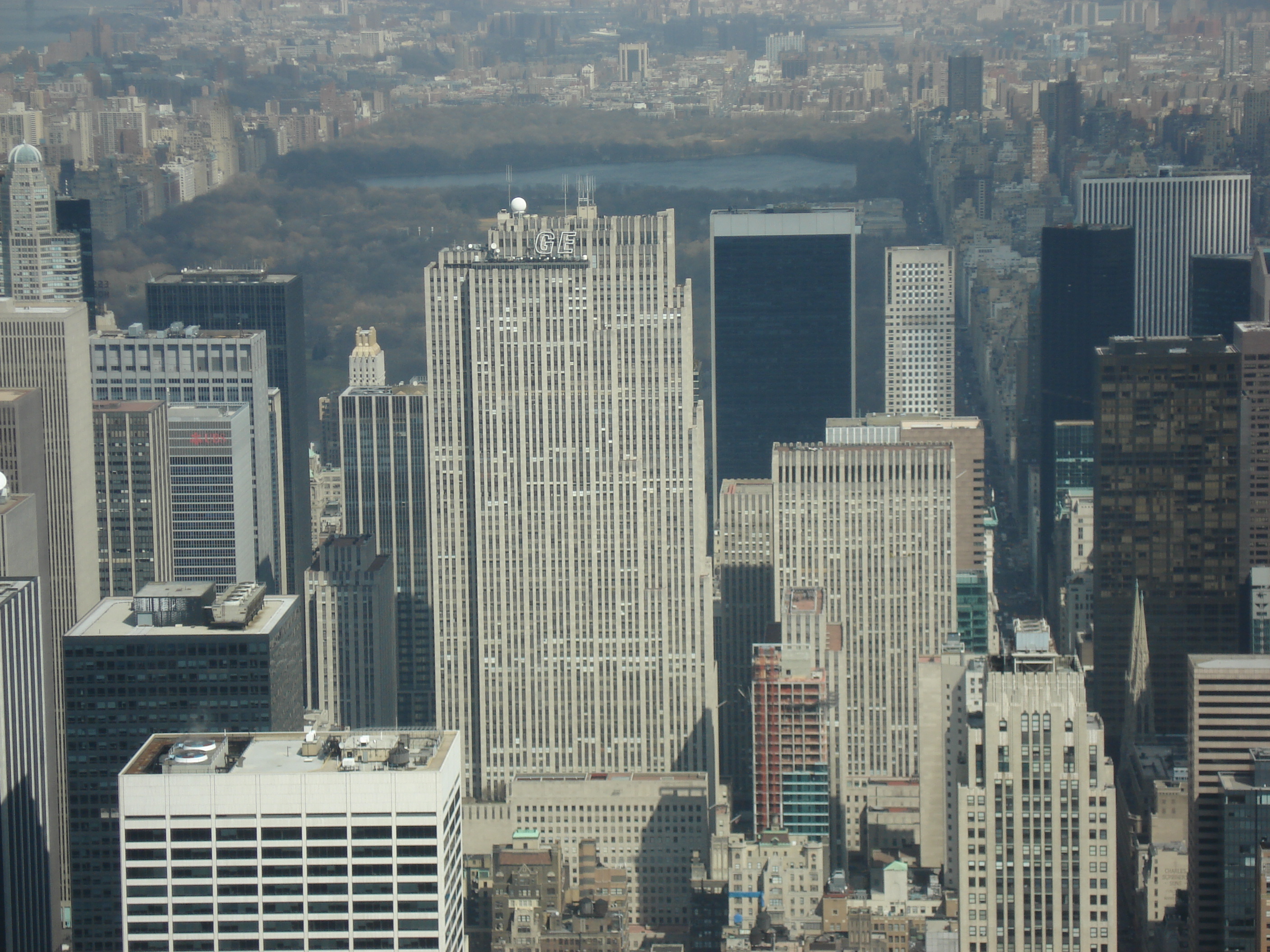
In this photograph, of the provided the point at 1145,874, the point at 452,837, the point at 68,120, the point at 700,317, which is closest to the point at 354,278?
the point at 68,120

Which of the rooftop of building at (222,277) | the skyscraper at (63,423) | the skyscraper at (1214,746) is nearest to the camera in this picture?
the skyscraper at (1214,746)

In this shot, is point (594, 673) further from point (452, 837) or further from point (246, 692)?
point (452, 837)

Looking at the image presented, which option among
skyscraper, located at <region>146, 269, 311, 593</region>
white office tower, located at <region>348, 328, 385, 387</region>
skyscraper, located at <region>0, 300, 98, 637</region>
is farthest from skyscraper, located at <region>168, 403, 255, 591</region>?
skyscraper, located at <region>0, 300, 98, 637</region>

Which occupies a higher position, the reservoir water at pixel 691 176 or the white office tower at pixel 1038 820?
the reservoir water at pixel 691 176

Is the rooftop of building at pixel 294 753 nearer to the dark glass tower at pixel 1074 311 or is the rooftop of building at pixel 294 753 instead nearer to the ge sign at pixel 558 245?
the ge sign at pixel 558 245

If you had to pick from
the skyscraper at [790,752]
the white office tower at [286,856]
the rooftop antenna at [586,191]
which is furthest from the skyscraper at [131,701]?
the rooftop antenna at [586,191]

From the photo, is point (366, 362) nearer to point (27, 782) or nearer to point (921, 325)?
point (921, 325)

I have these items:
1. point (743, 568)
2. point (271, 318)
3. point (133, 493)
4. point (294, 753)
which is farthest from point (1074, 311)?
point (294, 753)
